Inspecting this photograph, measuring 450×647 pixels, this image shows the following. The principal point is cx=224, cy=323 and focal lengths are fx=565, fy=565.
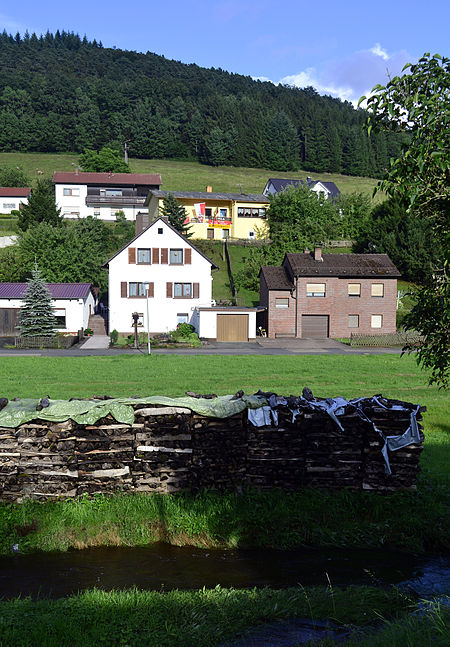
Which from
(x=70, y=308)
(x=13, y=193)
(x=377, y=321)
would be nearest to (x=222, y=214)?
(x=377, y=321)

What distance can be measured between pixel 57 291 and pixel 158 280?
28.1 ft

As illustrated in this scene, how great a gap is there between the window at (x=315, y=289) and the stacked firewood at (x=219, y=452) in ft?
127

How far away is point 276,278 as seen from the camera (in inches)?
1993

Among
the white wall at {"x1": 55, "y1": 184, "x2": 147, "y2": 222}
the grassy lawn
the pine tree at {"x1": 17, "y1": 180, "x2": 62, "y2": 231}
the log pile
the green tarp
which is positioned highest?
the white wall at {"x1": 55, "y1": 184, "x2": 147, "y2": 222}

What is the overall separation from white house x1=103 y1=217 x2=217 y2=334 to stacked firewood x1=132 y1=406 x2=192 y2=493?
36.6 meters

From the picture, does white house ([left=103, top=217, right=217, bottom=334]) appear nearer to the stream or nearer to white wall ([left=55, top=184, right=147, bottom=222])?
the stream

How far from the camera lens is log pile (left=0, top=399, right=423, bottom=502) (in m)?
11.3

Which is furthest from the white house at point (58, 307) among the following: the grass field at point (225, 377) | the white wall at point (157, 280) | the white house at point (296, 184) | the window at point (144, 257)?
the white house at point (296, 184)

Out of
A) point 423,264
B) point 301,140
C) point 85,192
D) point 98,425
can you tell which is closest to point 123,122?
point 301,140

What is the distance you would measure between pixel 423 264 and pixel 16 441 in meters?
53.9

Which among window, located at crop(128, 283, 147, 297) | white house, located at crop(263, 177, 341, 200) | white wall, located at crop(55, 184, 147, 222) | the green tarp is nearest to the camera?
the green tarp

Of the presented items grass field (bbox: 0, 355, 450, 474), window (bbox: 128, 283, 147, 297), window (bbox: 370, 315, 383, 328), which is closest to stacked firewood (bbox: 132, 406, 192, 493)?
grass field (bbox: 0, 355, 450, 474)

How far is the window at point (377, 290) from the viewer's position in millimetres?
50000

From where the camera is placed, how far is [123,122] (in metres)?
162
